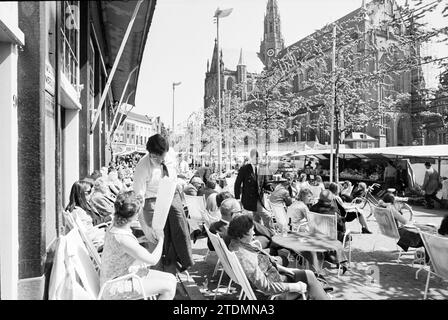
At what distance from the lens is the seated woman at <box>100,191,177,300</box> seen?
3.09m

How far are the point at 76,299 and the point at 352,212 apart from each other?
6.46 m

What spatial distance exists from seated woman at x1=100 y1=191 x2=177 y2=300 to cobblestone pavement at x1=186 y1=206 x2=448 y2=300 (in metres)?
1.71

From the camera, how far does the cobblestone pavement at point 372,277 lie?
4.89 m

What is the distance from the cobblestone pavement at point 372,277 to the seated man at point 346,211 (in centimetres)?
51

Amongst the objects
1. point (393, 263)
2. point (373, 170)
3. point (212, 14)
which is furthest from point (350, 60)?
point (212, 14)

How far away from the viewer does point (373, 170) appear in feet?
69.3

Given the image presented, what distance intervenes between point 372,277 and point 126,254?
13.0 feet

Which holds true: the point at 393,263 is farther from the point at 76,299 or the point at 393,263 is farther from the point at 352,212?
the point at 76,299

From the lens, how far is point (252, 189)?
664 centimetres

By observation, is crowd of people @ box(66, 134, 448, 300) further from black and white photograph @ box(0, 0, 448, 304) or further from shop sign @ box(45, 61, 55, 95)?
shop sign @ box(45, 61, 55, 95)

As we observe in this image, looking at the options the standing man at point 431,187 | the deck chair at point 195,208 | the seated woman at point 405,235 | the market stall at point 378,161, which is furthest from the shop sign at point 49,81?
the market stall at point 378,161

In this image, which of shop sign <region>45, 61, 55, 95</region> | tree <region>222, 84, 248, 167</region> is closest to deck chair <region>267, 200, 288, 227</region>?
shop sign <region>45, 61, 55, 95</region>

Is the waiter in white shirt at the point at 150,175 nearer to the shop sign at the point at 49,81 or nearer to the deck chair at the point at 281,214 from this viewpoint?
the shop sign at the point at 49,81

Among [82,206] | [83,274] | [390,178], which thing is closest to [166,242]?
[83,274]
